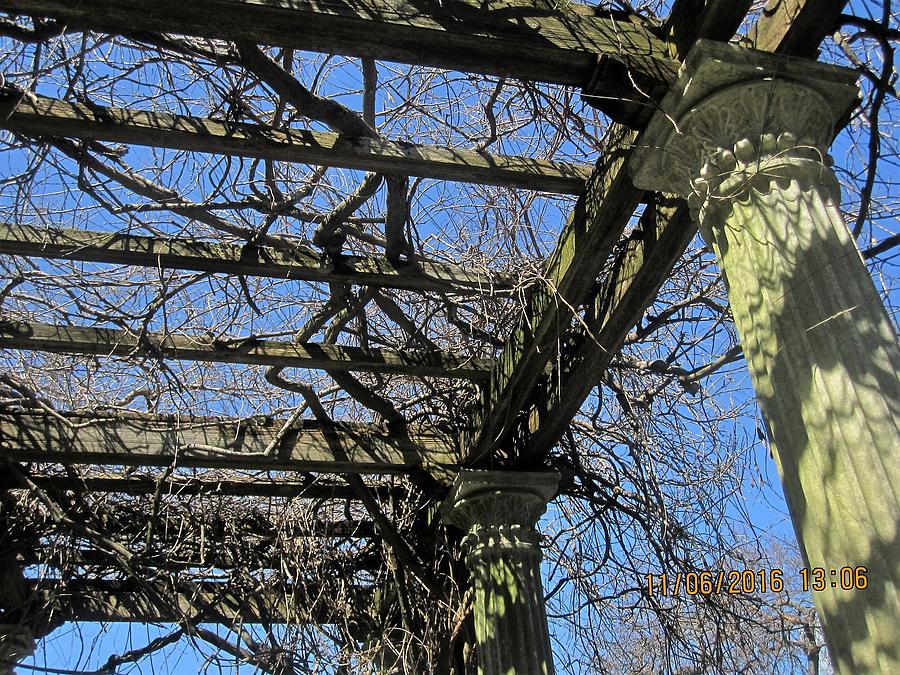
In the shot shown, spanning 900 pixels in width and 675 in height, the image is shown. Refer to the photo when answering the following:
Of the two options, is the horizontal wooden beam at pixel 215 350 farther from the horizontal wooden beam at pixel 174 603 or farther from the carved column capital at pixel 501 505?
the horizontal wooden beam at pixel 174 603

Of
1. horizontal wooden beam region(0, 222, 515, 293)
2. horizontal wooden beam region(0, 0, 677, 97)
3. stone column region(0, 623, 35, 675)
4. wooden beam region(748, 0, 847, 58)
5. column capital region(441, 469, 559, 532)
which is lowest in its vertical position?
stone column region(0, 623, 35, 675)

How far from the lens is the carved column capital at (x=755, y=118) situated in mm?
2068

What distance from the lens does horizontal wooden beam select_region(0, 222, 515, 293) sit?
3023 mm

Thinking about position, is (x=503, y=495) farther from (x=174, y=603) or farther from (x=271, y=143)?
(x=271, y=143)

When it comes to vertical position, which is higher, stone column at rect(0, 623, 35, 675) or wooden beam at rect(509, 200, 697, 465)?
wooden beam at rect(509, 200, 697, 465)

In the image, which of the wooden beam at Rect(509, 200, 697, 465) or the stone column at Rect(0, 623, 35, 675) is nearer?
the wooden beam at Rect(509, 200, 697, 465)

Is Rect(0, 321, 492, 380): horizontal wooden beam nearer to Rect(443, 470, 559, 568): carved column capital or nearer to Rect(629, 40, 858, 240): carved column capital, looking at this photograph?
Rect(443, 470, 559, 568): carved column capital

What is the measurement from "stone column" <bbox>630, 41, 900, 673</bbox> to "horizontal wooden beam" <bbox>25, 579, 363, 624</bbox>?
10.5ft

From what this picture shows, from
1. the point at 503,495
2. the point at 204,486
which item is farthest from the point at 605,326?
the point at 204,486

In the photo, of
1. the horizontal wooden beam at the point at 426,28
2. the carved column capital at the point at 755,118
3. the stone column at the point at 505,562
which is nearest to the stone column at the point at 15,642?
the stone column at the point at 505,562

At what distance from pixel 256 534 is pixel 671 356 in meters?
2.57

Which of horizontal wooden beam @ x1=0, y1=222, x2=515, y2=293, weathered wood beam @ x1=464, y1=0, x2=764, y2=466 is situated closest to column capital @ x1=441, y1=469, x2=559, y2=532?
weathered wood beam @ x1=464, y1=0, x2=764, y2=466

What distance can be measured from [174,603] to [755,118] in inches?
147

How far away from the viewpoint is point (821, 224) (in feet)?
6.46
